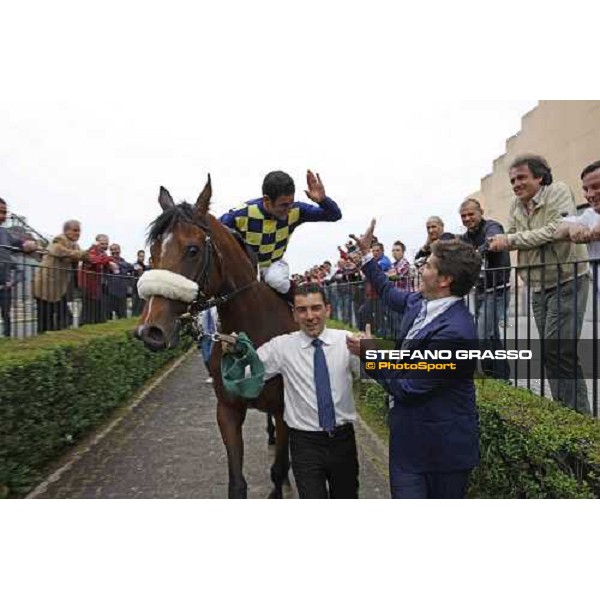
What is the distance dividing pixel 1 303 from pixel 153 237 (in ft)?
7.65

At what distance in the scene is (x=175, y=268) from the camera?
2359 millimetres

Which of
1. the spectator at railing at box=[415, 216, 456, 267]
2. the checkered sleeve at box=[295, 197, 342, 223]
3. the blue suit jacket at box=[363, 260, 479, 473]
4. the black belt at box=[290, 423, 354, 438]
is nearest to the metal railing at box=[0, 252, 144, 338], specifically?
the checkered sleeve at box=[295, 197, 342, 223]

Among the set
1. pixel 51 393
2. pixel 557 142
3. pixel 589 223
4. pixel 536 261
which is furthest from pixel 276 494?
pixel 557 142

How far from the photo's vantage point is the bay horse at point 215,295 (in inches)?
88.7

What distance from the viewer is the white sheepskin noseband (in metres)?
2.23

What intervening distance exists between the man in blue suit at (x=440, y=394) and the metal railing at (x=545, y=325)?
15 cm

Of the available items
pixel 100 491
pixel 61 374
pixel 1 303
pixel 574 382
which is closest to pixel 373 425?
pixel 574 382

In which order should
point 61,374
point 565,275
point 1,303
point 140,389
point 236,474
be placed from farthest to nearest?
point 140,389
point 1,303
point 61,374
point 236,474
point 565,275

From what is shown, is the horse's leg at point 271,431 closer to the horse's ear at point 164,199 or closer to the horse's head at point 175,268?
the horse's head at point 175,268

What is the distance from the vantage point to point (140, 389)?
5.29m

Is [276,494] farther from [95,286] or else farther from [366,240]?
[95,286]

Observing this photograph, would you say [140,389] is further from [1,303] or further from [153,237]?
[153,237]

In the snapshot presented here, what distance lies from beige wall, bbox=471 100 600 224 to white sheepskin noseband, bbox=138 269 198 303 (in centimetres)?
155
